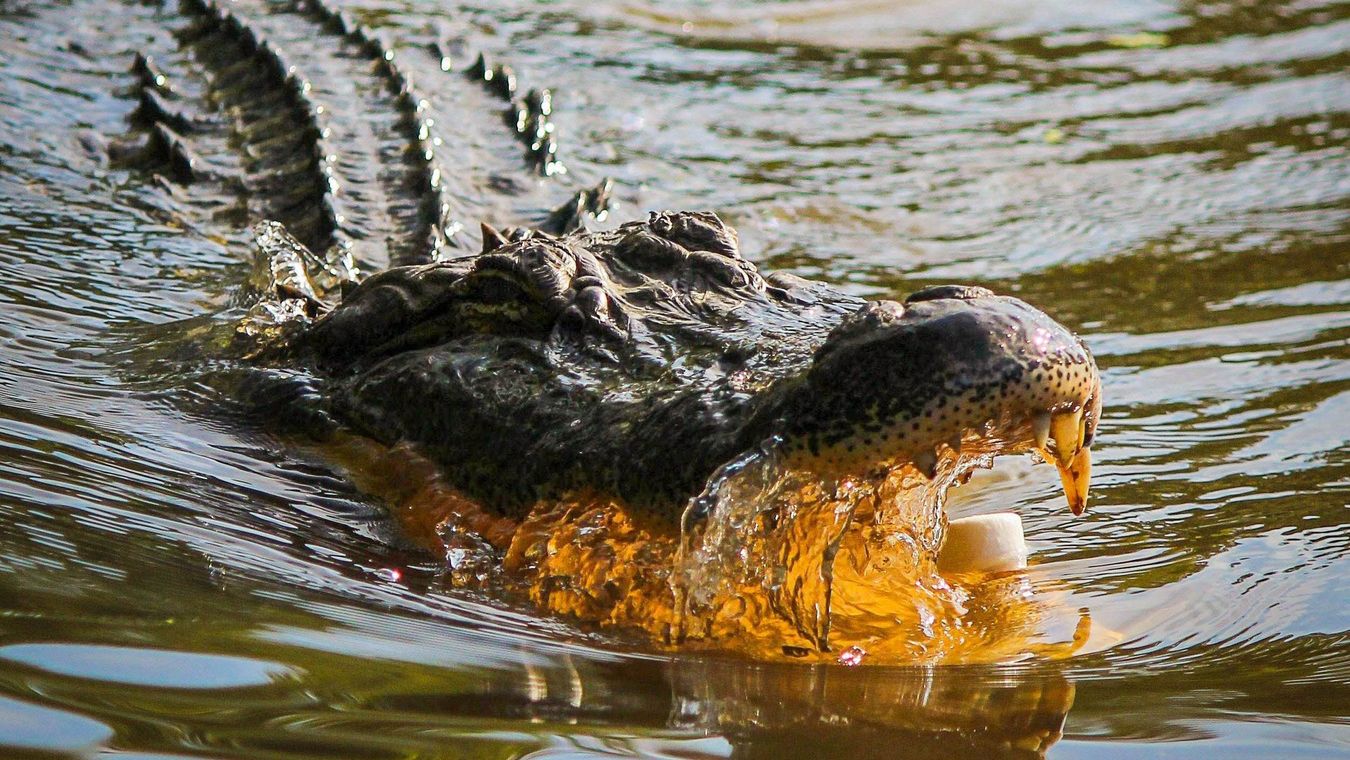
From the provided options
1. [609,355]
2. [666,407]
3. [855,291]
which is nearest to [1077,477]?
[666,407]

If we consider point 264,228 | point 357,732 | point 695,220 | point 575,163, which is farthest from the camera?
point 575,163

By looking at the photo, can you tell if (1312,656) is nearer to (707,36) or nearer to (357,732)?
(357,732)

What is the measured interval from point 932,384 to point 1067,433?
362 millimetres

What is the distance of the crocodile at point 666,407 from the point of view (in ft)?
8.55

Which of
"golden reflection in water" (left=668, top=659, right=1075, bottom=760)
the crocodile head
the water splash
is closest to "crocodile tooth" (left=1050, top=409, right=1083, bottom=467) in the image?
the crocodile head

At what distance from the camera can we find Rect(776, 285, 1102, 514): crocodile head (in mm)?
2535

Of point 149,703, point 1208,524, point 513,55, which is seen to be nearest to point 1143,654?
point 1208,524

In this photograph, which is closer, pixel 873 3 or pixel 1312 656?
pixel 1312 656

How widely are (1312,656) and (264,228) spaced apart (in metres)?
3.62

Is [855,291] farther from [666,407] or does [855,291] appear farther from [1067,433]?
[1067,433]

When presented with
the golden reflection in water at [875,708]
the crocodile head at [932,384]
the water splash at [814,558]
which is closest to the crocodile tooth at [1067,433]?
the crocodile head at [932,384]

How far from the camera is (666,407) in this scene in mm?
3016

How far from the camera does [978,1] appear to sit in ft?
34.5

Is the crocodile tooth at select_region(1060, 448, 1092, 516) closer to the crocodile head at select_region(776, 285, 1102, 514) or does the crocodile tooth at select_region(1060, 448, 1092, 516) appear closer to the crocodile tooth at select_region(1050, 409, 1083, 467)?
the crocodile tooth at select_region(1050, 409, 1083, 467)
